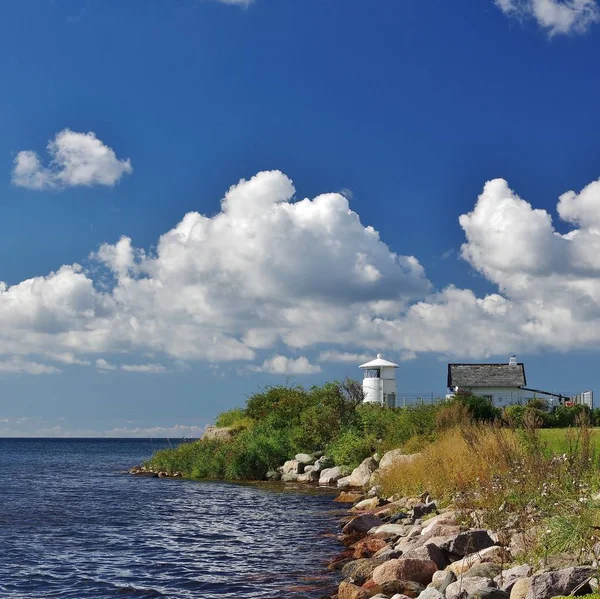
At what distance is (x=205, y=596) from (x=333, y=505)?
14160 mm

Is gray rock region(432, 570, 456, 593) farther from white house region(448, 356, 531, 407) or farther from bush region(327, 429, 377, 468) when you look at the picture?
white house region(448, 356, 531, 407)

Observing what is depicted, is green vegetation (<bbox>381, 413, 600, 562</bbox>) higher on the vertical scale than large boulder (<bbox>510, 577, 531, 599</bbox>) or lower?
higher

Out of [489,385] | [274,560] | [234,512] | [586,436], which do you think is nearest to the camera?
[586,436]

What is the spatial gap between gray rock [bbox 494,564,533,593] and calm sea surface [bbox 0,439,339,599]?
4.41 m

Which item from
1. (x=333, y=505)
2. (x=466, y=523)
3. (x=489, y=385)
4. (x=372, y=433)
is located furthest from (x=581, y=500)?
(x=489, y=385)

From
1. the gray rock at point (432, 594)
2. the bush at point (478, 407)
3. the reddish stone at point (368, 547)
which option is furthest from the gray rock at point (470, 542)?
the bush at point (478, 407)

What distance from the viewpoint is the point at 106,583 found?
16.0 meters

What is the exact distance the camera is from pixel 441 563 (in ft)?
44.9

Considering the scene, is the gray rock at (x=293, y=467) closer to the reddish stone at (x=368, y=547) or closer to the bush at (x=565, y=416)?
the bush at (x=565, y=416)

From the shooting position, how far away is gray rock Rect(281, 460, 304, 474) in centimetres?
4119

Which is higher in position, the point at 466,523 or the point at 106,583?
the point at 466,523

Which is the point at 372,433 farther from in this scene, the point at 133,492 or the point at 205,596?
the point at 205,596

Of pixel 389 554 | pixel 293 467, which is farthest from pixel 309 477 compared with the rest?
pixel 389 554

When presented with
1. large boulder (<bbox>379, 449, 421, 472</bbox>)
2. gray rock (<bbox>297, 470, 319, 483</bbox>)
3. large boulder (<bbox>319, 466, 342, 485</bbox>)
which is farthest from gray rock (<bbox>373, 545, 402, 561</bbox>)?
gray rock (<bbox>297, 470, 319, 483</bbox>)
